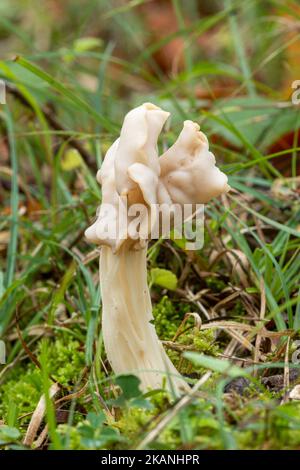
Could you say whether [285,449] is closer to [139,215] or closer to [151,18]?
[139,215]

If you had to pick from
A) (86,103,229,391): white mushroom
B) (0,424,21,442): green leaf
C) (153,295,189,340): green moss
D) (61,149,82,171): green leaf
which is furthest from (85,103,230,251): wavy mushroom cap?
(61,149,82,171): green leaf

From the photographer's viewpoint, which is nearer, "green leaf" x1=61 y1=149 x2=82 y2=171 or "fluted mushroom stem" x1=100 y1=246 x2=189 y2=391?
"fluted mushroom stem" x1=100 y1=246 x2=189 y2=391

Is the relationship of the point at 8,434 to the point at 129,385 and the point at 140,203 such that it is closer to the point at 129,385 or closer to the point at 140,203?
→ the point at 129,385

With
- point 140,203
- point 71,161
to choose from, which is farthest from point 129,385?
point 71,161

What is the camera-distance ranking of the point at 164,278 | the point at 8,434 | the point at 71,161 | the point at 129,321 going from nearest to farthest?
the point at 8,434
the point at 129,321
the point at 164,278
the point at 71,161

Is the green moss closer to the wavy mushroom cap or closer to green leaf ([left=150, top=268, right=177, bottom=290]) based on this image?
green leaf ([left=150, top=268, right=177, bottom=290])

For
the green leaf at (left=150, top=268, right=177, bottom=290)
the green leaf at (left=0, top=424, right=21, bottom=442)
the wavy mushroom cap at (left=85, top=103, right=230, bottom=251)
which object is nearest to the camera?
the green leaf at (left=0, top=424, right=21, bottom=442)

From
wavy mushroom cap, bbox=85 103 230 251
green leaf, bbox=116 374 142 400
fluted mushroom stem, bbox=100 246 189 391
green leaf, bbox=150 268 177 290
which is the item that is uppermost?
wavy mushroom cap, bbox=85 103 230 251
